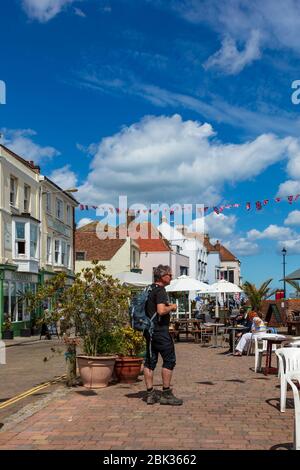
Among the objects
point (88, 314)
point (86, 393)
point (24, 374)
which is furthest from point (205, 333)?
point (86, 393)

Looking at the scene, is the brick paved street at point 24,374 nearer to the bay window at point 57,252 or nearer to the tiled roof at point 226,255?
the bay window at point 57,252

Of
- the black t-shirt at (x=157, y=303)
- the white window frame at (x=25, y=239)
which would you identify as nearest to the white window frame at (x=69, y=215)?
the white window frame at (x=25, y=239)

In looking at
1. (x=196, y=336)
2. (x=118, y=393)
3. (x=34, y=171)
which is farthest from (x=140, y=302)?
(x=34, y=171)

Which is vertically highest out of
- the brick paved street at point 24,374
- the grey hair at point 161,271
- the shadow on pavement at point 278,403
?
the grey hair at point 161,271

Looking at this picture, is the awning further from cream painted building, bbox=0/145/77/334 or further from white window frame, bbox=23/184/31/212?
white window frame, bbox=23/184/31/212

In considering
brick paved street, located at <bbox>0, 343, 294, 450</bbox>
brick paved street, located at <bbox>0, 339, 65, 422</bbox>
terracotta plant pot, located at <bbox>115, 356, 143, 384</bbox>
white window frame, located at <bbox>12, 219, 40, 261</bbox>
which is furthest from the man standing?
white window frame, located at <bbox>12, 219, 40, 261</bbox>

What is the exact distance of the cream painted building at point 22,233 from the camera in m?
29.4

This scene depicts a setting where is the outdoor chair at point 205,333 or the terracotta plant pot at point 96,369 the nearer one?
the terracotta plant pot at point 96,369

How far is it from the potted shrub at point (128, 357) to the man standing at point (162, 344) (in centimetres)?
182

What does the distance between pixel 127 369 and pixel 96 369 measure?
0.79m

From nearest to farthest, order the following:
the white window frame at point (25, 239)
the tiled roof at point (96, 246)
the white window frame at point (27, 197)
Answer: the white window frame at point (25, 239) < the white window frame at point (27, 197) < the tiled roof at point (96, 246)

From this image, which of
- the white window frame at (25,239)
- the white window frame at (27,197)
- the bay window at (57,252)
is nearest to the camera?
the white window frame at (25,239)

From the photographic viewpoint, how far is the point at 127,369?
33.1 feet

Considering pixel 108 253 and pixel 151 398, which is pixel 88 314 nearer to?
pixel 151 398
